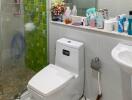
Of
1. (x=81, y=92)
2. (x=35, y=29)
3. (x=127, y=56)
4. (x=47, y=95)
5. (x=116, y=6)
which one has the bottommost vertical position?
(x=81, y=92)

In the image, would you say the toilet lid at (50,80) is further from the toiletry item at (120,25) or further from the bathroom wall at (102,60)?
the toiletry item at (120,25)

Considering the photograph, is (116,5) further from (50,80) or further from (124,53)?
(50,80)

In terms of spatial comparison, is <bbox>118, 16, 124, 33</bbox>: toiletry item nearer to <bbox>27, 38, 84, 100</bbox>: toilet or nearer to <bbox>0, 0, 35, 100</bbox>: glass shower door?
<bbox>27, 38, 84, 100</bbox>: toilet

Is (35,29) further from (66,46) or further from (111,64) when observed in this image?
(111,64)

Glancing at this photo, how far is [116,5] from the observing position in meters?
1.85

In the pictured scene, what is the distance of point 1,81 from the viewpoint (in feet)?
8.07

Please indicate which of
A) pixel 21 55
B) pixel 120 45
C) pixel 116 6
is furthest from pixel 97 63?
pixel 21 55

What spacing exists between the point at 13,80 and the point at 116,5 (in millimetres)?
1625

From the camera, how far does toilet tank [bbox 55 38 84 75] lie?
1880 millimetres

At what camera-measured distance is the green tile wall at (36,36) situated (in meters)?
2.38

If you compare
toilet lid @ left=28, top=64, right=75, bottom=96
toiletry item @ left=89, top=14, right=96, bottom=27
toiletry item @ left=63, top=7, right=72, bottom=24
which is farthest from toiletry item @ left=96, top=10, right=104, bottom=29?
toilet lid @ left=28, top=64, right=75, bottom=96

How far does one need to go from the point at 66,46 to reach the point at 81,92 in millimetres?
570

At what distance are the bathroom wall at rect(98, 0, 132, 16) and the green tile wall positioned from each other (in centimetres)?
76

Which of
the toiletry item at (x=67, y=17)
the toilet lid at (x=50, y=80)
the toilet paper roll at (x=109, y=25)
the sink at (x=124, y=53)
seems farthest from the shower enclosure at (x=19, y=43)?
the sink at (x=124, y=53)
